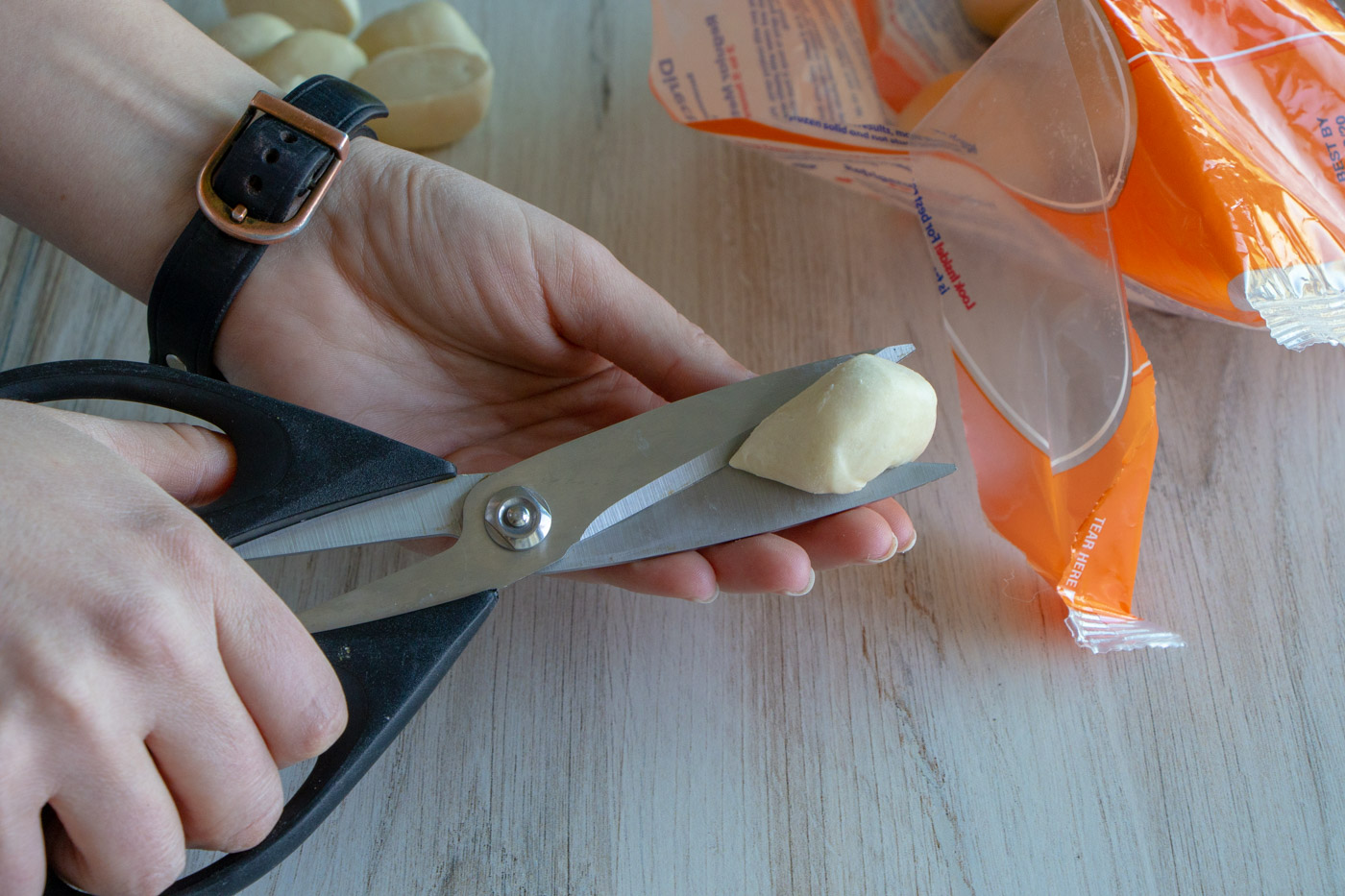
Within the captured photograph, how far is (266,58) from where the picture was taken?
101 cm

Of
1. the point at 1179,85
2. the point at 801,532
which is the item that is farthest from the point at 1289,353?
the point at 801,532

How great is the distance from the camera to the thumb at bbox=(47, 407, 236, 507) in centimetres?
57

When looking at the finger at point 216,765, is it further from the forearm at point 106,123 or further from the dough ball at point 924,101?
the dough ball at point 924,101

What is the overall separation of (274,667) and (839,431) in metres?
0.39

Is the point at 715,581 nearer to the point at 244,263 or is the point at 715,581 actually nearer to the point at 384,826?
the point at 384,826

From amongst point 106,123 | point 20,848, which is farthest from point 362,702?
point 106,123

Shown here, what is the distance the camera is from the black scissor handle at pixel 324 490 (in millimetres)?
551

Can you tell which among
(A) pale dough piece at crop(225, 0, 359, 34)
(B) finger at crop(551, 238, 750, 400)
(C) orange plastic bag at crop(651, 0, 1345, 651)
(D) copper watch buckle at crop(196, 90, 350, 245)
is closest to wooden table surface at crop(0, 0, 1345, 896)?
(C) orange plastic bag at crop(651, 0, 1345, 651)

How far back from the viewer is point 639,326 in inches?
30.3

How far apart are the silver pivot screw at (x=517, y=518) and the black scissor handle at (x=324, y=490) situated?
38 mm

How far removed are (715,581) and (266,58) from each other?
781mm

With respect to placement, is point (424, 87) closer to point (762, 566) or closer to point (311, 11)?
point (311, 11)

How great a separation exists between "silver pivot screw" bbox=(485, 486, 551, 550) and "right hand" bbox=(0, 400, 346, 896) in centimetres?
14

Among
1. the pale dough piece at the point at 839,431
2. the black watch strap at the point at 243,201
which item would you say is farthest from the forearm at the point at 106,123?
the pale dough piece at the point at 839,431
